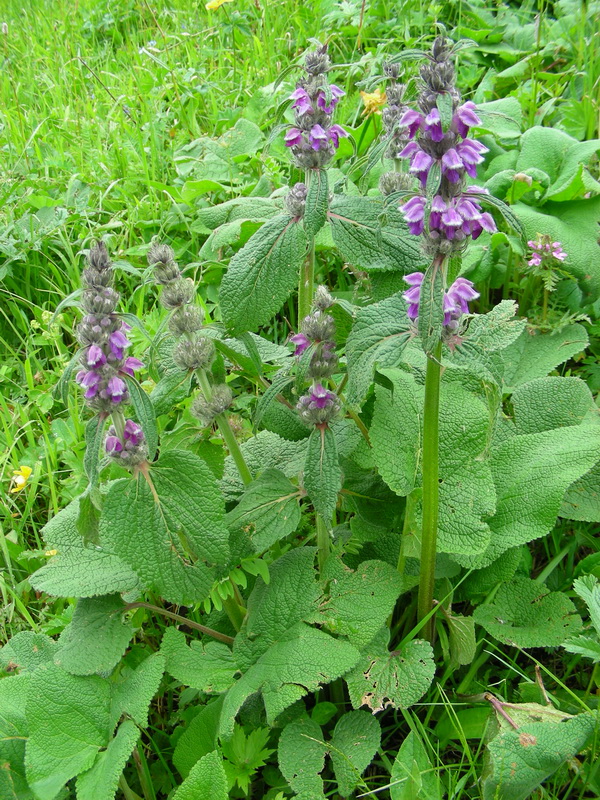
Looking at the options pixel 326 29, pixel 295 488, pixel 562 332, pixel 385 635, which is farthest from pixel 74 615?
pixel 326 29

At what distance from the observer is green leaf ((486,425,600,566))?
1974 mm

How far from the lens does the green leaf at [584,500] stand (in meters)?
2.17

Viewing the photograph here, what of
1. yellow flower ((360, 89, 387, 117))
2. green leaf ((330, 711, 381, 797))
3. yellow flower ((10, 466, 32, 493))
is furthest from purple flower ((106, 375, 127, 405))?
yellow flower ((360, 89, 387, 117))

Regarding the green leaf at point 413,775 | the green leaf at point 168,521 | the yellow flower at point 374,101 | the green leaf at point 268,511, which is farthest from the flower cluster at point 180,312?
the yellow flower at point 374,101

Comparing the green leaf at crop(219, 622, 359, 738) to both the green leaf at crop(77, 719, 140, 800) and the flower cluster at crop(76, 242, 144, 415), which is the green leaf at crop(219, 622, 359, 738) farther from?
the flower cluster at crop(76, 242, 144, 415)

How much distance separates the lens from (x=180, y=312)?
178 centimetres

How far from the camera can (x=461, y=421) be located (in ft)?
6.50

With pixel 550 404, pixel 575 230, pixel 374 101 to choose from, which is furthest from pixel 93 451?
pixel 374 101

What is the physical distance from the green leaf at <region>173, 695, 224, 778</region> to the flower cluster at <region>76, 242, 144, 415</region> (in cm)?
87

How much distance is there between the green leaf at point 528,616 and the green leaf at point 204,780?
811 mm

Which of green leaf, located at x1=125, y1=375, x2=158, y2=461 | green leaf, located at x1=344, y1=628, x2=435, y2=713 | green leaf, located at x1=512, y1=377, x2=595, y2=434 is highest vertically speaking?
green leaf, located at x1=125, y1=375, x2=158, y2=461

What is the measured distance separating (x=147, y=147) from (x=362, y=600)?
325 cm

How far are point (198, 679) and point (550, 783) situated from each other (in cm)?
91

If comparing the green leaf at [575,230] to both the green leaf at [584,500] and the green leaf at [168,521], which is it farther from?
the green leaf at [168,521]
